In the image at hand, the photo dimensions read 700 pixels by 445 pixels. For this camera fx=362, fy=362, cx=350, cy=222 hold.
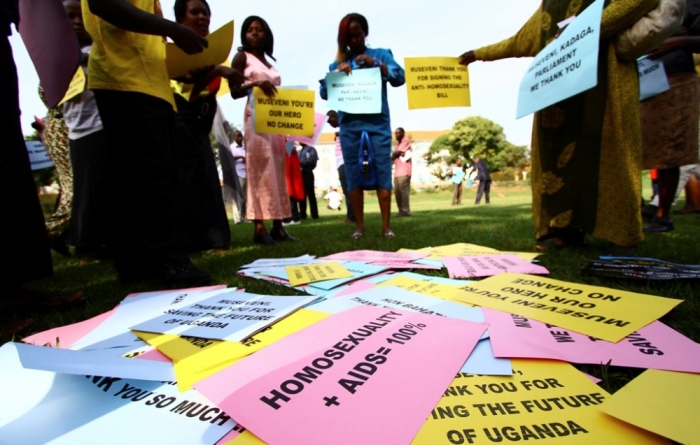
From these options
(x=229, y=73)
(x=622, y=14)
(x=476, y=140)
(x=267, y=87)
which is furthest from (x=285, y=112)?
(x=476, y=140)

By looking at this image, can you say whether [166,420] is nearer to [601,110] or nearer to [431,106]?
[601,110]

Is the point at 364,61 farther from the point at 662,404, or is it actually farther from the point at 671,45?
the point at 662,404

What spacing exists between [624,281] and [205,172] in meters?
2.57

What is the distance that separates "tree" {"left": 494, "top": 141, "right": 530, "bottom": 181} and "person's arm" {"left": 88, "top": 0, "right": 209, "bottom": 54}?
3855 centimetres

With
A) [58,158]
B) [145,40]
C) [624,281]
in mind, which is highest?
[145,40]

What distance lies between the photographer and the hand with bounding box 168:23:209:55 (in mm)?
1576

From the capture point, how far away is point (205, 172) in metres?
2.71

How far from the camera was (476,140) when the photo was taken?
138 ft

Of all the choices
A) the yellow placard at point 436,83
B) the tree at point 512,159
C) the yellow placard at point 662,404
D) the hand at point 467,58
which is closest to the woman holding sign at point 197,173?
the yellow placard at point 436,83

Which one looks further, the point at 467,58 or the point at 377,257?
the point at 467,58

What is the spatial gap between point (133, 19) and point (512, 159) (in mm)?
47636

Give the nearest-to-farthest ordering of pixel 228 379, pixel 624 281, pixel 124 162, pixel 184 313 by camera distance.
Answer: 1. pixel 228 379
2. pixel 184 313
3. pixel 624 281
4. pixel 124 162

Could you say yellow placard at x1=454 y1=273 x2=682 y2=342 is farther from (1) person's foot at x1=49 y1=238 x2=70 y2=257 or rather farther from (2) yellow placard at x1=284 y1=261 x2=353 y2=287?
(1) person's foot at x1=49 y1=238 x2=70 y2=257

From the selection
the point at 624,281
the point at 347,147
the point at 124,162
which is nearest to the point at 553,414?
the point at 624,281
